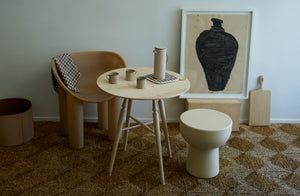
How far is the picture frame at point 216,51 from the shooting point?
336 cm

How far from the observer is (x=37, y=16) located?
11.0 feet

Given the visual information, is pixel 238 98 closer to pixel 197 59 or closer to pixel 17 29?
pixel 197 59

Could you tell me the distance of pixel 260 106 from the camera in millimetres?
3609

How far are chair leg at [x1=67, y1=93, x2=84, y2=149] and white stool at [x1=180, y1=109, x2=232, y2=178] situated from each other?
0.93 meters

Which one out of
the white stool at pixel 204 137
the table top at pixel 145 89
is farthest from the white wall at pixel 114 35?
the white stool at pixel 204 137

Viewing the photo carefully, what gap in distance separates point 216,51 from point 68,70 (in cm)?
142

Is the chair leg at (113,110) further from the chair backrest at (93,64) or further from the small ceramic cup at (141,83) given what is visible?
the small ceramic cup at (141,83)

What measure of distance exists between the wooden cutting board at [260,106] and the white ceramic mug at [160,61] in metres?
1.27

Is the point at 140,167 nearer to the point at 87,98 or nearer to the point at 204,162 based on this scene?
the point at 204,162

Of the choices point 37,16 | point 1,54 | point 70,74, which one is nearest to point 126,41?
point 70,74

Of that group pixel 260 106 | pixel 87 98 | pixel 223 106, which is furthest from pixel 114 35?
pixel 260 106

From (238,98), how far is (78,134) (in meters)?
1.61

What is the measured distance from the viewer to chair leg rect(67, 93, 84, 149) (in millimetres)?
3041

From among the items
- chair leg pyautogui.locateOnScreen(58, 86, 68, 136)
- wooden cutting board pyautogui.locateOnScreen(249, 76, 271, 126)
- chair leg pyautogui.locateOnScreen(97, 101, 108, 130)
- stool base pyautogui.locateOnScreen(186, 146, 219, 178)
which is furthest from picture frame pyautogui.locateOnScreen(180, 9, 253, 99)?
chair leg pyautogui.locateOnScreen(58, 86, 68, 136)
